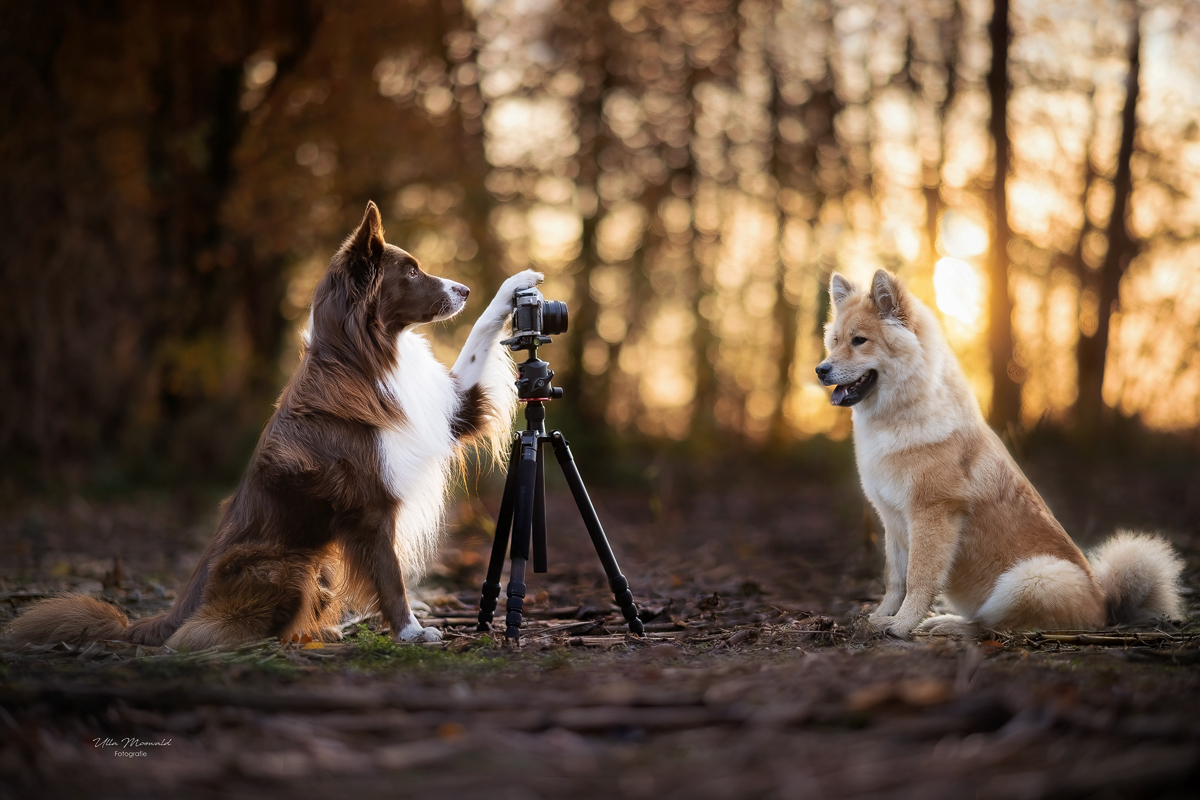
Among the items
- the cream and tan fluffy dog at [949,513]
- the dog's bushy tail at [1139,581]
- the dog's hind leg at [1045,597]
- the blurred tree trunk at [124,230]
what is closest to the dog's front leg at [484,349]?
the cream and tan fluffy dog at [949,513]

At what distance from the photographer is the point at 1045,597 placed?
4.14 metres

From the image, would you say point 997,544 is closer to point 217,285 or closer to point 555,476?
point 555,476

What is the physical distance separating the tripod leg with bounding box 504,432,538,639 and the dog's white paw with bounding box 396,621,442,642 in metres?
0.38

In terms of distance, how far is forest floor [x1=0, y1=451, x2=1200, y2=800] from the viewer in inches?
92.7

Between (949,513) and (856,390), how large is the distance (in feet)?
2.70

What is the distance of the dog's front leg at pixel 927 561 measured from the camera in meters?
4.32

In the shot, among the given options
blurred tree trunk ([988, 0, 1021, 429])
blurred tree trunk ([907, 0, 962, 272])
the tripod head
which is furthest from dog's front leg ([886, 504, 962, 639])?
blurred tree trunk ([907, 0, 962, 272])

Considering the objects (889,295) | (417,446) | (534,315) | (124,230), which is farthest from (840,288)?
(124,230)

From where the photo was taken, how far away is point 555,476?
12492mm

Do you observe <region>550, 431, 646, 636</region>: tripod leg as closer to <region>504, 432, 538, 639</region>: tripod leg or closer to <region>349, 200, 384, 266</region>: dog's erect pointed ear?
<region>504, 432, 538, 639</region>: tripod leg

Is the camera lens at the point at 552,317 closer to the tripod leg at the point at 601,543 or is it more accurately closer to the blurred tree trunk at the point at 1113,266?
the tripod leg at the point at 601,543

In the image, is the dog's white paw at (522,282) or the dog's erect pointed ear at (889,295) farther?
the dog's erect pointed ear at (889,295)

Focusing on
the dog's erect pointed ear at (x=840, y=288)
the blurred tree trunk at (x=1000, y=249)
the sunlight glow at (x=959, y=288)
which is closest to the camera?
the dog's erect pointed ear at (x=840, y=288)

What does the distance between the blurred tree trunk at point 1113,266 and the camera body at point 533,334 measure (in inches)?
506
